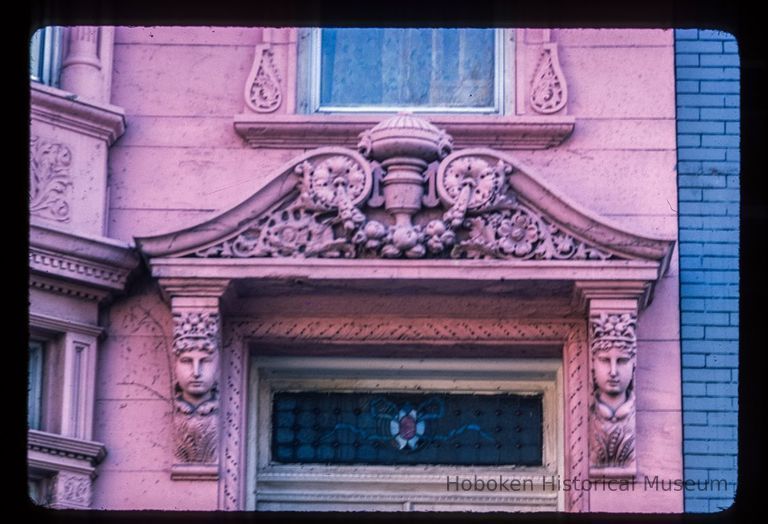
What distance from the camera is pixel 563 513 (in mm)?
15125

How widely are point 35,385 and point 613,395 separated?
293cm

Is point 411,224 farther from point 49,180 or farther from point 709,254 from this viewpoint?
point 49,180

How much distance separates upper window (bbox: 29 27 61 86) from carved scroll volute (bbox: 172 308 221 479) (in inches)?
58.6

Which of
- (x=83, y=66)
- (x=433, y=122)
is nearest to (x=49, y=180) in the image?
(x=83, y=66)

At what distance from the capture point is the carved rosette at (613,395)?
15273 millimetres

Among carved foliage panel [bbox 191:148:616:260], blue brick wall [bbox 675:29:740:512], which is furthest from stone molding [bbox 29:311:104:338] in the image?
blue brick wall [bbox 675:29:740:512]

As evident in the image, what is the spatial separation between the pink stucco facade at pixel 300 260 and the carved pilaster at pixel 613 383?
0.13ft

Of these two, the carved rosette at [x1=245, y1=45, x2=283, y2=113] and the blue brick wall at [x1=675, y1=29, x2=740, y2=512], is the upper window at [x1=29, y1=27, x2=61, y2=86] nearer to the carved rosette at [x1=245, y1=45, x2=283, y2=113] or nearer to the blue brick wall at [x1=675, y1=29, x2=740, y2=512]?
the carved rosette at [x1=245, y1=45, x2=283, y2=113]

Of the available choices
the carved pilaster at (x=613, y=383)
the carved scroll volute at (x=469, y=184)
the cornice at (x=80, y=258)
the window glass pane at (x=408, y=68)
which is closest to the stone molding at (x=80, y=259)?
the cornice at (x=80, y=258)

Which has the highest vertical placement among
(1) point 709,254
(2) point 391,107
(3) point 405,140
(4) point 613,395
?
(2) point 391,107

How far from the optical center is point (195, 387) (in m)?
15.3

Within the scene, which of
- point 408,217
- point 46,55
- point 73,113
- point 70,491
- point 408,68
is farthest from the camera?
point 408,68

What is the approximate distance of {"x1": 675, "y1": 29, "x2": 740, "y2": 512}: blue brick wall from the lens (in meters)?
15.4

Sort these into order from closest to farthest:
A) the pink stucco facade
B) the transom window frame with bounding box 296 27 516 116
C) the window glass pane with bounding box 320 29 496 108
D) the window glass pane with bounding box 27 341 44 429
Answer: the window glass pane with bounding box 27 341 44 429
the pink stucco facade
the transom window frame with bounding box 296 27 516 116
the window glass pane with bounding box 320 29 496 108
